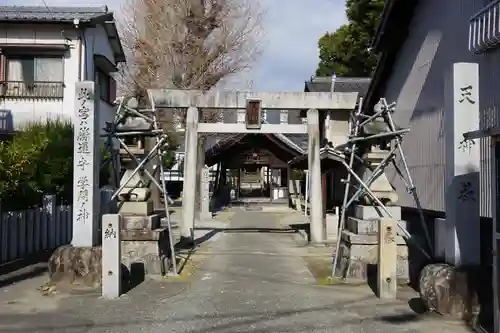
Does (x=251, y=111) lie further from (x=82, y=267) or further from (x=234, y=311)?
(x=234, y=311)

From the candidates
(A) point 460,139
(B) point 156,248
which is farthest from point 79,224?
(A) point 460,139

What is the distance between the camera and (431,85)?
1359cm

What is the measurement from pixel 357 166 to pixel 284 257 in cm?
330

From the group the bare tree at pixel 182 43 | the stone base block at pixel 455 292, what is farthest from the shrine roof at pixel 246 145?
the stone base block at pixel 455 292

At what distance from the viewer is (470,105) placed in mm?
8695

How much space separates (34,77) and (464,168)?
19.2 meters

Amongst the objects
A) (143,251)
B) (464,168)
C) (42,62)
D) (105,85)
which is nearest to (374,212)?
(464,168)

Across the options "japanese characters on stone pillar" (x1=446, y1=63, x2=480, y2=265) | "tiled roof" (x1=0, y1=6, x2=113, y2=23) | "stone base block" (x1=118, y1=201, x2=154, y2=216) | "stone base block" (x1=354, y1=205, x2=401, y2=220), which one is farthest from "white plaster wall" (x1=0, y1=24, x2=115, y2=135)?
"japanese characters on stone pillar" (x1=446, y1=63, x2=480, y2=265)

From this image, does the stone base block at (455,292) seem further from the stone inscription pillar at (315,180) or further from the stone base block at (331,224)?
the stone base block at (331,224)

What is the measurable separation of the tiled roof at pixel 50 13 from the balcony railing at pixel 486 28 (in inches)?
671

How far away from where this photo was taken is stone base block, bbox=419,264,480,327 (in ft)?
27.1

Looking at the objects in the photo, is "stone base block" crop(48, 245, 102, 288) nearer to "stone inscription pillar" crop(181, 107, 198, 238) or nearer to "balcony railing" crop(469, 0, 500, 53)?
"balcony railing" crop(469, 0, 500, 53)

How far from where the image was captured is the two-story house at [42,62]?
77.0 feet

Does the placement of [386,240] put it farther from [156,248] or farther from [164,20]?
[164,20]
